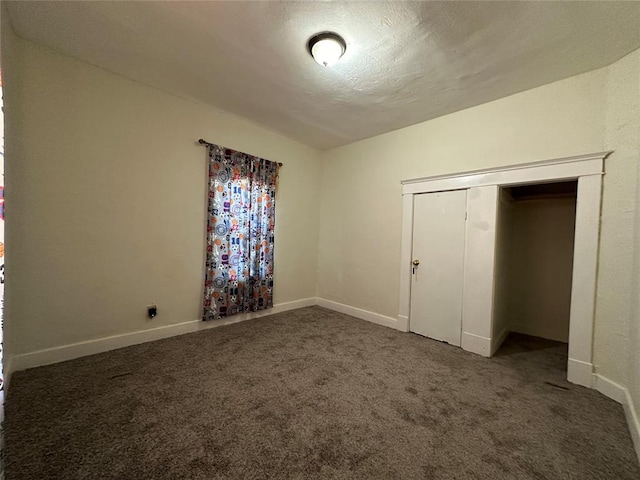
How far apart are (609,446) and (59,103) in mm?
4742

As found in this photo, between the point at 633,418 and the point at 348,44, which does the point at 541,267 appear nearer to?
the point at 633,418

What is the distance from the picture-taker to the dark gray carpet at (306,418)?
129cm

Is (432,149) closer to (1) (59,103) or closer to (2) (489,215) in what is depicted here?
(2) (489,215)

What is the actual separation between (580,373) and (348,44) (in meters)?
3.34

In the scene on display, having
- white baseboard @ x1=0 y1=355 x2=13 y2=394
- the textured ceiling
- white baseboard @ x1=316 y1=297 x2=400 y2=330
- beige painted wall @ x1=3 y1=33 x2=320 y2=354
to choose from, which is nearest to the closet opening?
white baseboard @ x1=316 y1=297 x2=400 y2=330

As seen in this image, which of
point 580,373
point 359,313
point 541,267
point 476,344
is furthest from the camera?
point 359,313

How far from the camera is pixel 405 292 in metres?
3.20

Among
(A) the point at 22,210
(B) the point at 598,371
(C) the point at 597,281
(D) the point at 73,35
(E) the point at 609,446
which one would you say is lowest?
(E) the point at 609,446

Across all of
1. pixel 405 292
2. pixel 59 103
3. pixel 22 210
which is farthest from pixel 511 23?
pixel 22 210

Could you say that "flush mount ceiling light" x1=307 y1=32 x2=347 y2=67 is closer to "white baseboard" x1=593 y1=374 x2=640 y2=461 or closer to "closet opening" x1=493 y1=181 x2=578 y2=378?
"closet opening" x1=493 y1=181 x2=578 y2=378

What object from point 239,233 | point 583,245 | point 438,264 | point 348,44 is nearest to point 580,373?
point 583,245

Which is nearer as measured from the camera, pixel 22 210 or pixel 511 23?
pixel 511 23

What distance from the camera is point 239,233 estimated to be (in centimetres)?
322

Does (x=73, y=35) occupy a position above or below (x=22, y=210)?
above
